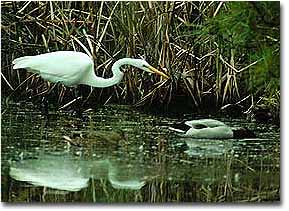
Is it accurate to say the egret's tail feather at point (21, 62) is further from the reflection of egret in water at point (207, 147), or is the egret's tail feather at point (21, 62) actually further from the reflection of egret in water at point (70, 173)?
the reflection of egret in water at point (207, 147)

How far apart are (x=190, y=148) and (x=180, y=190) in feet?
0.45

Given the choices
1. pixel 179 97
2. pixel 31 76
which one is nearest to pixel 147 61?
pixel 179 97

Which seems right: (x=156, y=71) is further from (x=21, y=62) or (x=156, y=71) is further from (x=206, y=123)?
(x=21, y=62)

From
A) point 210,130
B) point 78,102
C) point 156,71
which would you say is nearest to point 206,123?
point 210,130

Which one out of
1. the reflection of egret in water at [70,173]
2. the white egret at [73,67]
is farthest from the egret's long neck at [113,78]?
the reflection of egret in water at [70,173]

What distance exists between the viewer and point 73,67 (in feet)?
8.61

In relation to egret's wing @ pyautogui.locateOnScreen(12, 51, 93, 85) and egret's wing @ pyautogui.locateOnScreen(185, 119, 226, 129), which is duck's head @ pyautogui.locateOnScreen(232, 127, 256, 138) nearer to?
egret's wing @ pyautogui.locateOnScreen(185, 119, 226, 129)

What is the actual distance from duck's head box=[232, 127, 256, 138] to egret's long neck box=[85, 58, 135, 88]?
383 mm

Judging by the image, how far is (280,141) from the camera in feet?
8.55

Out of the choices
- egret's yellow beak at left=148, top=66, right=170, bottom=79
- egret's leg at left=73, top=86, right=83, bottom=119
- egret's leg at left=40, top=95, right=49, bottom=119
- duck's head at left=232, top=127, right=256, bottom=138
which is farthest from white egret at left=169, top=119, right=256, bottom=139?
egret's leg at left=40, top=95, right=49, bottom=119

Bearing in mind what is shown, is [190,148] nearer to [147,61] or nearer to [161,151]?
[161,151]

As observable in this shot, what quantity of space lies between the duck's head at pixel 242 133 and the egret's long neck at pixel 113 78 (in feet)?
1.26

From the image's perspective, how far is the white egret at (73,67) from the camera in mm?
2617

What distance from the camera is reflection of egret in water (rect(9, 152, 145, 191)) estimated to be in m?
2.55
